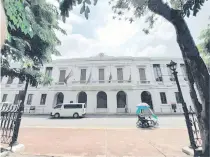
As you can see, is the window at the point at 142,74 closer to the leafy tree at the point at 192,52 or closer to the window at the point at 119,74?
the window at the point at 119,74

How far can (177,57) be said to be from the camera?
78.6ft

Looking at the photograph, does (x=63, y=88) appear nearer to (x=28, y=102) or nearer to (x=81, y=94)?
(x=81, y=94)

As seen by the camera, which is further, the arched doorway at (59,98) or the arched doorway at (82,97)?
the arched doorway at (59,98)

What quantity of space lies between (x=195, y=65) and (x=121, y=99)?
20358 millimetres

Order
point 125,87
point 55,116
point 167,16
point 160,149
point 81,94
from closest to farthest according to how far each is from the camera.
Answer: point 167,16, point 160,149, point 55,116, point 125,87, point 81,94

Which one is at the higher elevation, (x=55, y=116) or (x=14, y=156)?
(x=55, y=116)

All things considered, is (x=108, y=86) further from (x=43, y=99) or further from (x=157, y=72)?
(x=43, y=99)

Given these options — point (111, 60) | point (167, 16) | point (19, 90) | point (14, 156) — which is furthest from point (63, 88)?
point (167, 16)

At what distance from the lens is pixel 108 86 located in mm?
22250

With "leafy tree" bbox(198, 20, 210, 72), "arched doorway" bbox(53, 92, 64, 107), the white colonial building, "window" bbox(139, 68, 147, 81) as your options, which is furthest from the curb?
"window" bbox(139, 68, 147, 81)

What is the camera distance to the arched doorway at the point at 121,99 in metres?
22.5

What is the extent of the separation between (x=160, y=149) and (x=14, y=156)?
5.13m

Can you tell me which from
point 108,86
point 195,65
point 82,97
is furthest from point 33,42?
point 82,97

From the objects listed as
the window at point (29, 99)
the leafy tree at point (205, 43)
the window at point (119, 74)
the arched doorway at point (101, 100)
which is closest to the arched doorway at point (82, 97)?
the arched doorway at point (101, 100)
